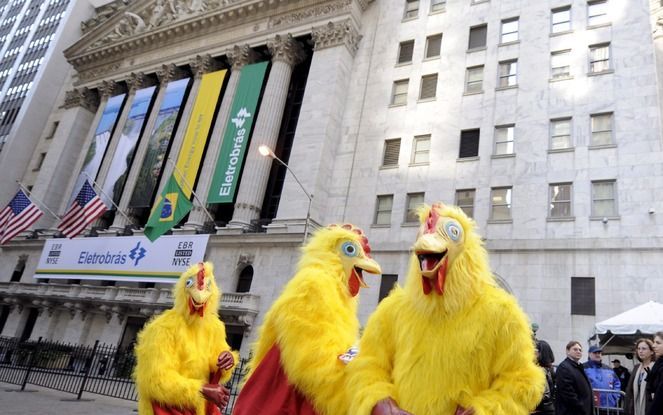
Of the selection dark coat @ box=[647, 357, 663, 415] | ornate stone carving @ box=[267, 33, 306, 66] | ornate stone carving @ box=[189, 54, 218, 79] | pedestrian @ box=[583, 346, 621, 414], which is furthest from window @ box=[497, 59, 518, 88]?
ornate stone carving @ box=[189, 54, 218, 79]

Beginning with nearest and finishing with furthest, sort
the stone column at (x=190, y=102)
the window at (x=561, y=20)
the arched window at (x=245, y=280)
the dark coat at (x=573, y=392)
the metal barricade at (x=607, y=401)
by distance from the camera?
1. the dark coat at (x=573, y=392)
2. the metal barricade at (x=607, y=401)
3. the window at (x=561, y=20)
4. the arched window at (x=245, y=280)
5. the stone column at (x=190, y=102)

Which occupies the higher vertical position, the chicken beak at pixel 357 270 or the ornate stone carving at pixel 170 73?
the ornate stone carving at pixel 170 73

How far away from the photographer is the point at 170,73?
36.3m

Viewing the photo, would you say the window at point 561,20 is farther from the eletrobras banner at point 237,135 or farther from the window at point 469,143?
the eletrobras banner at point 237,135

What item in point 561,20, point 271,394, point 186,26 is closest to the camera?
point 271,394

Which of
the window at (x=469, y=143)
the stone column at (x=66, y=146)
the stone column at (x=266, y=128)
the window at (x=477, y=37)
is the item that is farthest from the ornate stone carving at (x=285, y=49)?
the stone column at (x=66, y=146)

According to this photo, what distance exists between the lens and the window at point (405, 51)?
2706 centimetres

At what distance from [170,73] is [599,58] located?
29.3 metres

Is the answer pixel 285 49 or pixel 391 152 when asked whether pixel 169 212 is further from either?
pixel 285 49

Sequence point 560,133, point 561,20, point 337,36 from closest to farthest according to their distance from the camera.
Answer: point 560,133 → point 561,20 → point 337,36

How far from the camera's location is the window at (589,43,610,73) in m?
21.0

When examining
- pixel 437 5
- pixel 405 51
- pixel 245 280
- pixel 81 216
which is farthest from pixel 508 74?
→ pixel 81 216

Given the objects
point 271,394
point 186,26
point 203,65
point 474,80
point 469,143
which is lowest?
point 271,394

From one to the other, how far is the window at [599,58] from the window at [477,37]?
5.38 m
